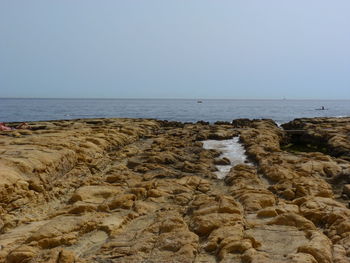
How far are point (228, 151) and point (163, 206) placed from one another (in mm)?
10806

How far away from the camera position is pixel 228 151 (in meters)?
21.2

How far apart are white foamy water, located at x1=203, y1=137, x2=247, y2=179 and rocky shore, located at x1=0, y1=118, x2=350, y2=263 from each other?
562mm

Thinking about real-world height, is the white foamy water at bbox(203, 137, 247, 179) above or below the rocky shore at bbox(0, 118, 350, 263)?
below

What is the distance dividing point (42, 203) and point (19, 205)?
0.82m

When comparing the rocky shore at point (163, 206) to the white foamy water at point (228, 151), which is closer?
the rocky shore at point (163, 206)

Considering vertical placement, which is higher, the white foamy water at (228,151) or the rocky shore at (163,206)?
the rocky shore at (163,206)

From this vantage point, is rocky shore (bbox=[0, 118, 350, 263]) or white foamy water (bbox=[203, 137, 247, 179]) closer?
rocky shore (bbox=[0, 118, 350, 263])

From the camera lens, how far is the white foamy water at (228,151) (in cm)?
1664

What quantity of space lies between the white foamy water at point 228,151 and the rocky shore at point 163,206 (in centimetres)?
56

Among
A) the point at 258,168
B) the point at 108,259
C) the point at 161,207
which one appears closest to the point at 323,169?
the point at 258,168

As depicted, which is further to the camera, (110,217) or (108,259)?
(110,217)

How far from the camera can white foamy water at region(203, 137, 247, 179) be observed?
1664 cm

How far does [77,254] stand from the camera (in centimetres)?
794

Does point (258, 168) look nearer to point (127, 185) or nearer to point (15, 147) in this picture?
point (127, 185)
